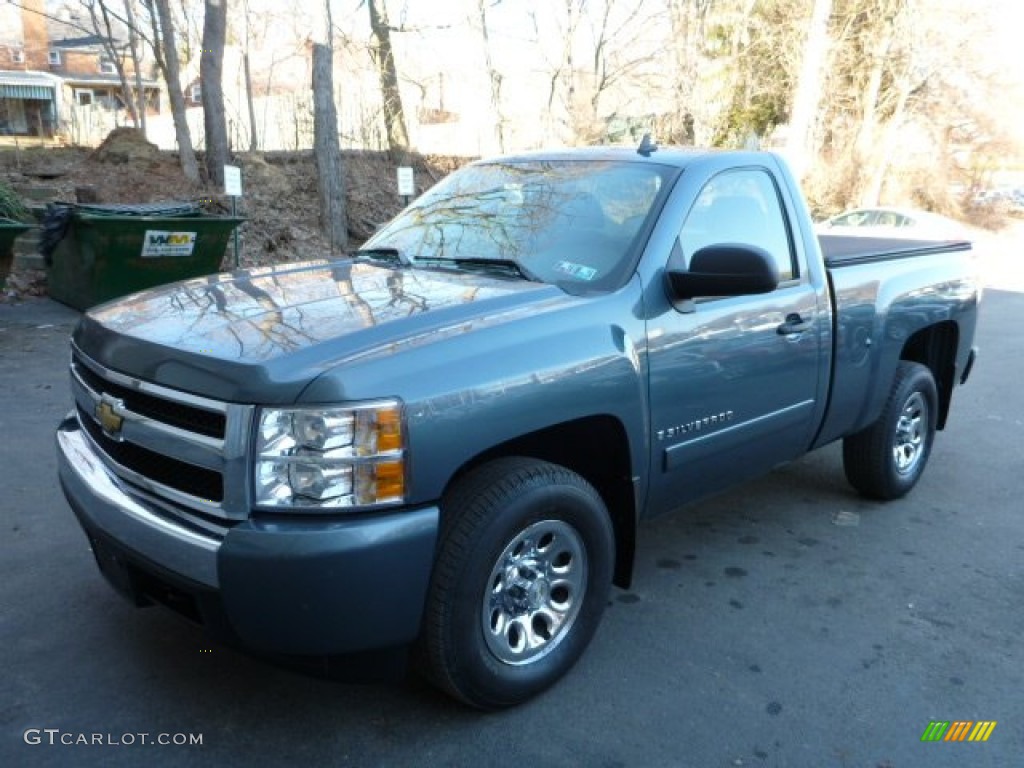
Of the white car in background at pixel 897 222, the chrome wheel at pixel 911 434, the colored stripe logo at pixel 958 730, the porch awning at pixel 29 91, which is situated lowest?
the colored stripe logo at pixel 958 730

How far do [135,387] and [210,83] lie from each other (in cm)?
1263

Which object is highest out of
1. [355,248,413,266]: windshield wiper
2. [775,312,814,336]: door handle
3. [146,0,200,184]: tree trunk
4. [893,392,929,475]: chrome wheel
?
[146,0,200,184]: tree trunk

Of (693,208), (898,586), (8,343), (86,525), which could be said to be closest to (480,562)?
(86,525)

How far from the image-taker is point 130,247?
9.09m

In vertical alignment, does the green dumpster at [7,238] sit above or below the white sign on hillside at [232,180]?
below

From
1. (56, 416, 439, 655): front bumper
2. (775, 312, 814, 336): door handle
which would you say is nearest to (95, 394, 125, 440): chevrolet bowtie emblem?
(56, 416, 439, 655): front bumper

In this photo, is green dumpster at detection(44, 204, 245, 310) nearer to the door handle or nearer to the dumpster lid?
the dumpster lid

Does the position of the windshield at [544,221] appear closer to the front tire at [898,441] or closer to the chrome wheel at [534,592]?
the chrome wheel at [534,592]

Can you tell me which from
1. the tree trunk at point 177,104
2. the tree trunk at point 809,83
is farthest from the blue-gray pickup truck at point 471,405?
the tree trunk at point 809,83

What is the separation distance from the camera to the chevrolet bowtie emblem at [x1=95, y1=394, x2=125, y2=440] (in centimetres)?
279

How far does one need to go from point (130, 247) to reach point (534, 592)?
760 cm

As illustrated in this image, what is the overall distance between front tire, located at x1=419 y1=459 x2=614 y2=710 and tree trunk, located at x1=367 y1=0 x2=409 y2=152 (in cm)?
1750

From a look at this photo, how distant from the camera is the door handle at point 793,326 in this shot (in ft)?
12.5

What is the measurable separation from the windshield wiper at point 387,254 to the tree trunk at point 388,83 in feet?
52.5
